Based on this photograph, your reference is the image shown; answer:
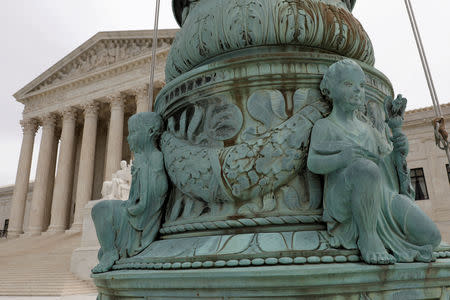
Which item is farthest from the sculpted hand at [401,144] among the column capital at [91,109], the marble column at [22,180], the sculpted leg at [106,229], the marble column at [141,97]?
the marble column at [22,180]

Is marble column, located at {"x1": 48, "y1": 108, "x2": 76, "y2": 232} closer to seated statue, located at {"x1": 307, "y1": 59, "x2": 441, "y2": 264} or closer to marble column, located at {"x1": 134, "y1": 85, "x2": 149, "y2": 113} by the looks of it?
marble column, located at {"x1": 134, "y1": 85, "x2": 149, "y2": 113}

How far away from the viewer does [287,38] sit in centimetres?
251

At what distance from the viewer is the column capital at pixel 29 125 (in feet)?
121

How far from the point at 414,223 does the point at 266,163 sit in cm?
86

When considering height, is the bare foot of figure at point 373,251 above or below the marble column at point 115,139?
below

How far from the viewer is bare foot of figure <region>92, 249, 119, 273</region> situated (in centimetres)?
242

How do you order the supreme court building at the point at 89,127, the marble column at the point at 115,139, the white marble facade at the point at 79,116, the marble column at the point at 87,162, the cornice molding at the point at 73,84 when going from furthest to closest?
the cornice molding at the point at 73,84 → the white marble facade at the point at 79,116 → the marble column at the point at 87,162 → the marble column at the point at 115,139 → the supreme court building at the point at 89,127

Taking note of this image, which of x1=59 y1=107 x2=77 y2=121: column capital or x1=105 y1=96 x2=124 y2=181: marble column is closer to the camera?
x1=105 y1=96 x2=124 y2=181: marble column

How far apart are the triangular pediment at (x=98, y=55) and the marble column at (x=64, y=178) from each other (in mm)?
4356

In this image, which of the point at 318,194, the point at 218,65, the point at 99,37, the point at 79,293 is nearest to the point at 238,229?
the point at 318,194

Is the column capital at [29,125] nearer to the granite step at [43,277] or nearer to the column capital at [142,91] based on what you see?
the column capital at [142,91]

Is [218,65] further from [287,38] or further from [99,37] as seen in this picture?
[99,37]

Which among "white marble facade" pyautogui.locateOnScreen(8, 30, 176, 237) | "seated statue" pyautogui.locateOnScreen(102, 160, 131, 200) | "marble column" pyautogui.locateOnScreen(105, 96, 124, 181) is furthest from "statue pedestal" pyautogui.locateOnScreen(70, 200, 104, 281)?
"white marble facade" pyautogui.locateOnScreen(8, 30, 176, 237)

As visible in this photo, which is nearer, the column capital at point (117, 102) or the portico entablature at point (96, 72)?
the portico entablature at point (96, 72)
